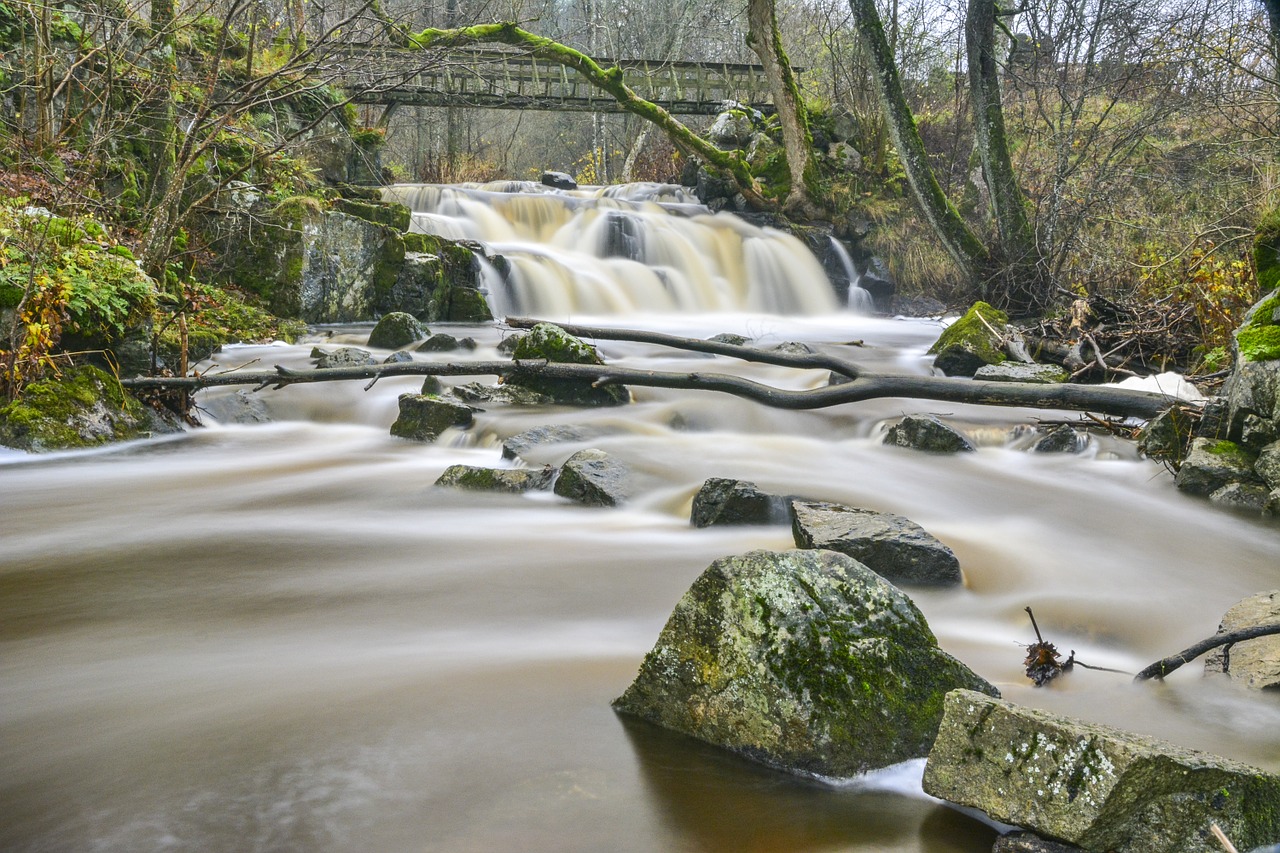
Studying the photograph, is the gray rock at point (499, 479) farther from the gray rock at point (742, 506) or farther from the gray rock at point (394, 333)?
the gray rock at point (394, 333)

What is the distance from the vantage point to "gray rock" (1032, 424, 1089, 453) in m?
7.02

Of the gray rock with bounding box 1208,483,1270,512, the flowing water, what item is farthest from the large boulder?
the gray rock with bounding box 1208,483,1270,512

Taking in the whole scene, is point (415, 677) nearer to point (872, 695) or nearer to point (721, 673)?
point (721, 673)

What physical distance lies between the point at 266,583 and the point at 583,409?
4.08 meters

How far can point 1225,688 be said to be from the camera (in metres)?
3.03

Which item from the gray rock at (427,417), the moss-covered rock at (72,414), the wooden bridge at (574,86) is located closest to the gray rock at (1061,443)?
the gray rock at (427,417)

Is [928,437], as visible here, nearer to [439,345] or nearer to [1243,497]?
[1243,497]

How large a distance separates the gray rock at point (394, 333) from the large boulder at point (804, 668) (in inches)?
331

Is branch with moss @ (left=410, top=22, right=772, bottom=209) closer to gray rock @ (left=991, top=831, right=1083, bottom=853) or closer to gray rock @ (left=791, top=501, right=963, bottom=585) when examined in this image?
gray rock @ (left=791, top=501, right=963, bottom=585)

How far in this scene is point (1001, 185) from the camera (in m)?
12.5

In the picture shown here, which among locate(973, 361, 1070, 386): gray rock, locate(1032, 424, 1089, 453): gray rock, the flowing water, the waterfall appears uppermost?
the waterfall

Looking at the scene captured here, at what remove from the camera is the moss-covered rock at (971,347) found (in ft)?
32.7

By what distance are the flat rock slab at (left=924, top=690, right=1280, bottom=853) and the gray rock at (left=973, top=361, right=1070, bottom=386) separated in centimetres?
678

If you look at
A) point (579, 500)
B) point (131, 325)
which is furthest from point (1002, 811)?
point (131, 325)
